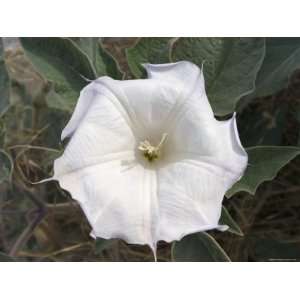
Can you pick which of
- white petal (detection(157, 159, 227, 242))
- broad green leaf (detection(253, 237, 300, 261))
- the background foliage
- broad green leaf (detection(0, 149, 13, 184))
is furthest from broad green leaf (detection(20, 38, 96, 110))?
broad green leaf (detection(253, 237, 300, 261))

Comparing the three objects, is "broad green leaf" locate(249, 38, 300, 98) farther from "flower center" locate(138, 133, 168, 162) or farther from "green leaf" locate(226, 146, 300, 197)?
"flower center" locate(138, 133, 168, 162)

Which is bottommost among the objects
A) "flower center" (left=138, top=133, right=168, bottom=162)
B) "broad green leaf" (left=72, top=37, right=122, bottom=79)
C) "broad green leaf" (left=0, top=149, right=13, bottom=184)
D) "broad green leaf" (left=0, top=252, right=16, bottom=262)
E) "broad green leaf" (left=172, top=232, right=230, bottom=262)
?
"broad green leaf" (left=0, top=252, right=16, bottom=262)

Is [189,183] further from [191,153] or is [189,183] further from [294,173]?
[294,173]

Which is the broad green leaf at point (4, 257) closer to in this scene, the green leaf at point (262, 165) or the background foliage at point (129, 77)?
the background foliage at point (129, 77)

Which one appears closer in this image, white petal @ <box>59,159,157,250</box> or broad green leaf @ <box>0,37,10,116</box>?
white petal @ <box>59,159,157,250</box>

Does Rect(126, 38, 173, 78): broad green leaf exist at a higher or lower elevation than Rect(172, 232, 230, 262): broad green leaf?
higher

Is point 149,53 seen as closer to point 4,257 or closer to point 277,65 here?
point 277,65
